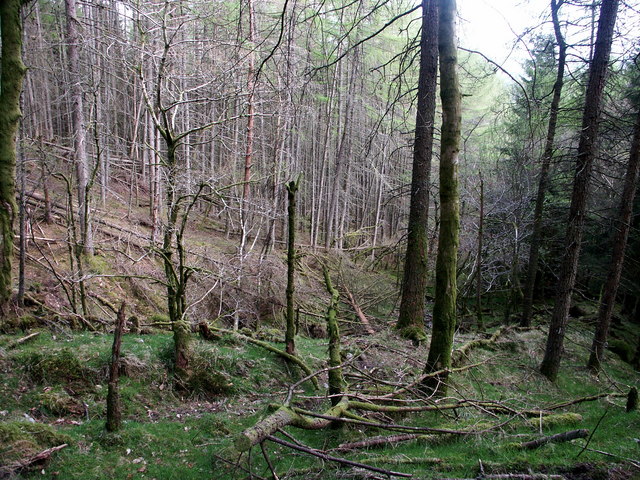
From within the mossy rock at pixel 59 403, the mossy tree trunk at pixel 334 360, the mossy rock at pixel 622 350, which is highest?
the mossy tree trunk at pixel 334 360

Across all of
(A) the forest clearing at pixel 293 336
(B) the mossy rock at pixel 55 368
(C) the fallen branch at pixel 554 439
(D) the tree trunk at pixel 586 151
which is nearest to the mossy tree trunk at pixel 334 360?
(A) the forest clearing at pixel 293 336

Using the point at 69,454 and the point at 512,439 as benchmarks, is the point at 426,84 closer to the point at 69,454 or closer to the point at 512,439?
the point at 512,439

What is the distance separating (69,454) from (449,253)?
4864mm

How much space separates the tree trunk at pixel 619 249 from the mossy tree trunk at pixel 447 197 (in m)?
6.14

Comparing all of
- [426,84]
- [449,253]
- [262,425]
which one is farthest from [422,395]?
[426,84]

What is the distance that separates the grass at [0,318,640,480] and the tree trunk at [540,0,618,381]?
Answer: 2047mm

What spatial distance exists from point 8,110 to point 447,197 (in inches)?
208

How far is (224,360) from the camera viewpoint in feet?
22.2

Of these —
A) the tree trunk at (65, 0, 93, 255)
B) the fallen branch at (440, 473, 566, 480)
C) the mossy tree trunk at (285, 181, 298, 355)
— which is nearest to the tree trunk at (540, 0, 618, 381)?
the mossy tree trunk at (285, 181, 298, 355)

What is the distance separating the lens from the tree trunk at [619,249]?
9.04 meters

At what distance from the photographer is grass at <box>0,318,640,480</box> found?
3477mm

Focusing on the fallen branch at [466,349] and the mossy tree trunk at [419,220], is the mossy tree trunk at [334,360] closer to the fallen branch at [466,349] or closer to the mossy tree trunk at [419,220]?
the mossy tree trunk at [419,220]

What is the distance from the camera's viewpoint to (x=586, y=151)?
783 cm

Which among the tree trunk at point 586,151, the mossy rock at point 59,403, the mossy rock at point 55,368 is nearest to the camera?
the mossy rock at point 59,403
